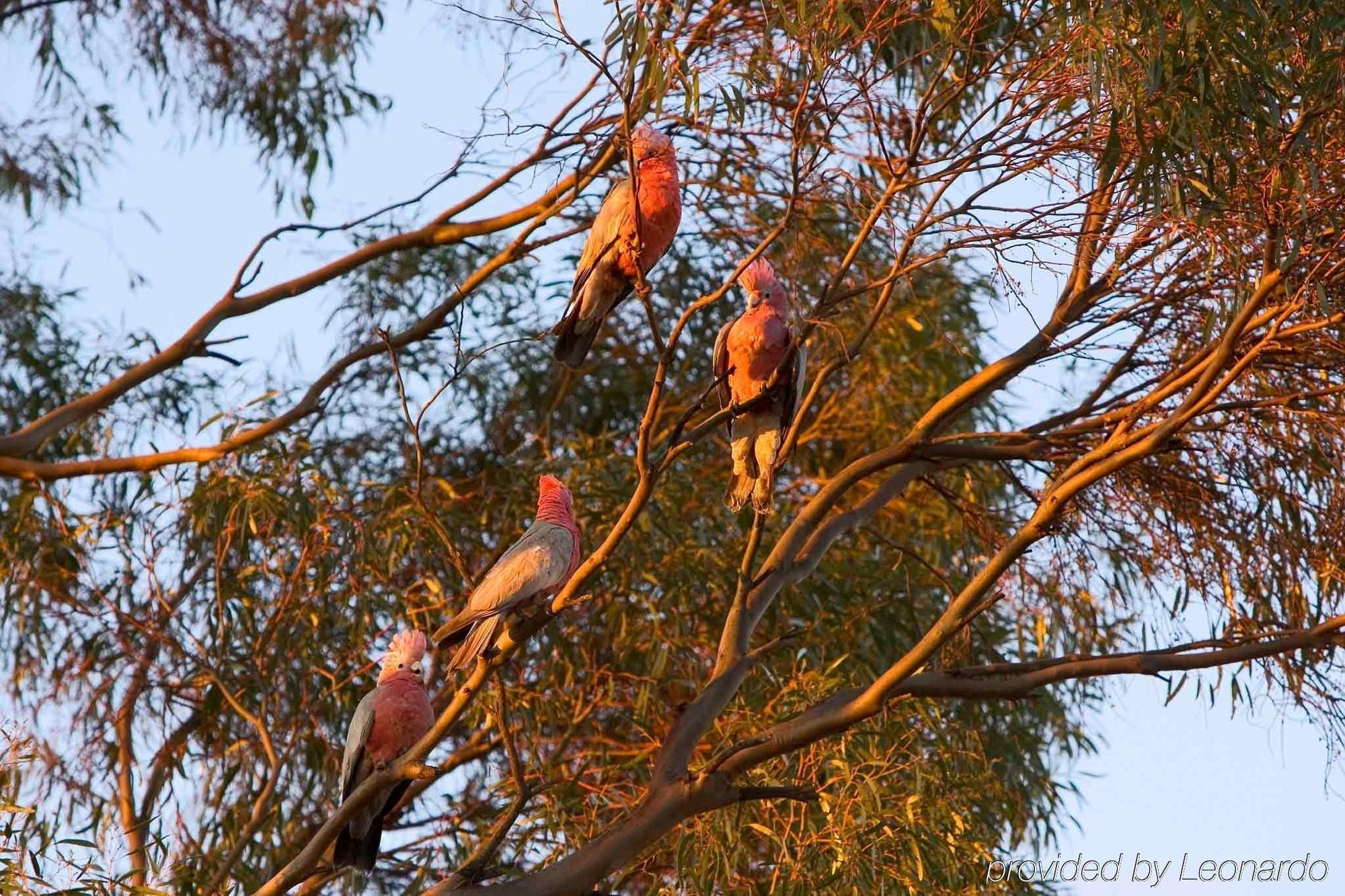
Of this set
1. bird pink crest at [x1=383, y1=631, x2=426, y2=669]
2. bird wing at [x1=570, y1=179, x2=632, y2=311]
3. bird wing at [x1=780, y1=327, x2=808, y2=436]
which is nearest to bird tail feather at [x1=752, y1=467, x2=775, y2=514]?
bird wing at [x1=780, y1=327, x2=808, y2=436]

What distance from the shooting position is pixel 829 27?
3.49 m

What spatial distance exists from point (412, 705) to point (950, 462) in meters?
1.61

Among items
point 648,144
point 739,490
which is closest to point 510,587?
point 739,490

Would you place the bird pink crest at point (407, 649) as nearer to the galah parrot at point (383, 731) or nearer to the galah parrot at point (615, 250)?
the galah parrot at point (383, 731)

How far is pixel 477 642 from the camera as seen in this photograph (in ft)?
11.7

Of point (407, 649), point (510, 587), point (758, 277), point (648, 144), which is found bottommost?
point (510, 587)

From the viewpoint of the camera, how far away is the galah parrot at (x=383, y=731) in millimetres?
3934

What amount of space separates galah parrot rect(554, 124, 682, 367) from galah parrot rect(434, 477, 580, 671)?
44 centimetres

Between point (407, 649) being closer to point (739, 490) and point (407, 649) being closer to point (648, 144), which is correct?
point (739, 490)

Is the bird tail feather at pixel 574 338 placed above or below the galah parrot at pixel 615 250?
below

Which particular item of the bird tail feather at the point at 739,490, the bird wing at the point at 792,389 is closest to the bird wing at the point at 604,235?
the bird wing at the point at 792,389

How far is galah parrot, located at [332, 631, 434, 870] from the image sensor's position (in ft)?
12.9

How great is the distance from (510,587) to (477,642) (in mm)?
143

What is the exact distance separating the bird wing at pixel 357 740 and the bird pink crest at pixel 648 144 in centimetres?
154
